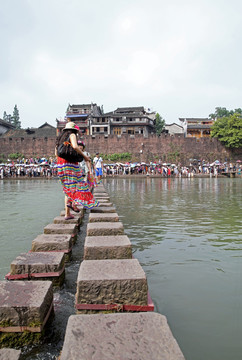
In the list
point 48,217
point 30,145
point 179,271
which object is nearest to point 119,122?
point 30,145

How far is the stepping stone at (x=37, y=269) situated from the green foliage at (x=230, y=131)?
48452mm

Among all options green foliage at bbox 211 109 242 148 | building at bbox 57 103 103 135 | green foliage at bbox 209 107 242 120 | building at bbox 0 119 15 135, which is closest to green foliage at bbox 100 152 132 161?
building at bbox 57 103 103 135

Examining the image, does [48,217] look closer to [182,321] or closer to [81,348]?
[182,321]

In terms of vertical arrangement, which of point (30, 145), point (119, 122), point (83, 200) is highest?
point (119, 122)

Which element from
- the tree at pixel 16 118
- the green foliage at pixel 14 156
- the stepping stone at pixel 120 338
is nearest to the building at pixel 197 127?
the green foliage at pixel 14 156

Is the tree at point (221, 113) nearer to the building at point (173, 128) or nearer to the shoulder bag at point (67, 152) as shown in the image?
the building at point (173, 128)

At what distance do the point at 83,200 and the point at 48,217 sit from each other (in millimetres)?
2037

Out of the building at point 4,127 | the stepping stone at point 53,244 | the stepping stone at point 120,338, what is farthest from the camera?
the building at point 4,127

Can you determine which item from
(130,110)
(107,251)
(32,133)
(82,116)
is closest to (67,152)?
(107,251)

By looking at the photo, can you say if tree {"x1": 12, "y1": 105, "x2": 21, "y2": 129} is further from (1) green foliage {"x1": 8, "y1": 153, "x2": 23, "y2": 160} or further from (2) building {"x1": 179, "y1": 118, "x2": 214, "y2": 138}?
(2) building {"x1": 179, "y1": 118, "x2": 214, "y2": 138}

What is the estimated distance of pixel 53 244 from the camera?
3031 mm

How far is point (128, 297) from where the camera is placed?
6.45 ft

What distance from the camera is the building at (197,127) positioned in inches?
2328

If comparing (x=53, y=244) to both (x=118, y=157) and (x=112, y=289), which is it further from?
(x=118, y=157)
